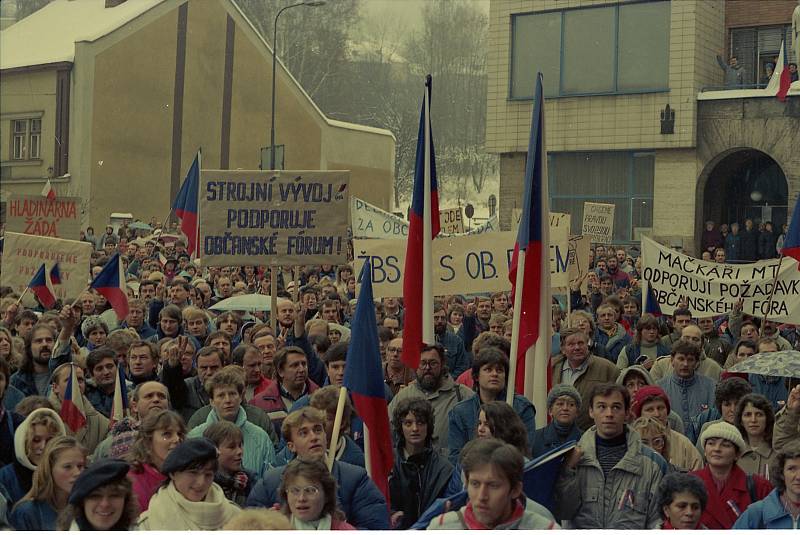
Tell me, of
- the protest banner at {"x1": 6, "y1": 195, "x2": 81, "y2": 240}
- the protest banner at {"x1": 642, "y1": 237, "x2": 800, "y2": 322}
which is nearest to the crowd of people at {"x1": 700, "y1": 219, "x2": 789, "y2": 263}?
the protest banner at {"x1": 642, "y1": 237, "x2": 800, "y2": 322}

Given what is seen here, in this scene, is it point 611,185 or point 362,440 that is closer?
point 362,440

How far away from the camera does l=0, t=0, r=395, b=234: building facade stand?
39.1m

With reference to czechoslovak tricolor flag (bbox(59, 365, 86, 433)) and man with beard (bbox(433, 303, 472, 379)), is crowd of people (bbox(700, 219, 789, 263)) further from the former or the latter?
czechoslovak tricolor flag (bbox(59, 365, 86, 433))

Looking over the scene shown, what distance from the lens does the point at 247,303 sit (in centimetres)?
1331

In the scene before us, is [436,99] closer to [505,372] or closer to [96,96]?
[96,96]

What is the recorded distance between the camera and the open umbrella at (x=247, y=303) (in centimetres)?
1316

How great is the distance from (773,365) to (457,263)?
406 centimetres

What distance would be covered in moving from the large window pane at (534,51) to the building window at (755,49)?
14.3 feet

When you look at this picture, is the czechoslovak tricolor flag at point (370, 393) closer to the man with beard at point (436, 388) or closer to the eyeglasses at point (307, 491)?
the man with beard at point (436, 388)

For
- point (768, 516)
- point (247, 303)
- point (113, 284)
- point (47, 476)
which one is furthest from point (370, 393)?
point (247, 303)

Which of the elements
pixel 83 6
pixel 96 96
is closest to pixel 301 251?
pixel 96 96

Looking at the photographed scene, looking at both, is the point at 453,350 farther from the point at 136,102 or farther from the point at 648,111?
the point at 136,102

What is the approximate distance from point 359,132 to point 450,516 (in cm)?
4377

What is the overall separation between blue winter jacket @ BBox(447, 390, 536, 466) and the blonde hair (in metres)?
2.19
